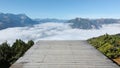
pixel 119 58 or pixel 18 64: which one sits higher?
pixel 18 64

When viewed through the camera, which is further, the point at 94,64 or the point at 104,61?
the point at 104,61

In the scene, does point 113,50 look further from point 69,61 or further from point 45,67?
point 45,67

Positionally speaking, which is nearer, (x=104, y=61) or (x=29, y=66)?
(x=29, y=66)

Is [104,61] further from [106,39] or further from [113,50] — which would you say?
[106,39]

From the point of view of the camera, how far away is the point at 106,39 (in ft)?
151

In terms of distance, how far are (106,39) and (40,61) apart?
25.4m

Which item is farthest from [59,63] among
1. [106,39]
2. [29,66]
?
[106,39]

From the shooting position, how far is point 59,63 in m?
21.0

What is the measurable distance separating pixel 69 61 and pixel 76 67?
8.29 feet

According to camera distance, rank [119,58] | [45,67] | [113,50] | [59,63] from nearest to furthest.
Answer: [45,67]
[59,63]
[119,58]
[113,50]

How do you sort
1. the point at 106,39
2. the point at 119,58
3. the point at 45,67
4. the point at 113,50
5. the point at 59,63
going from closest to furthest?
1. the point at 45,67
2. the point at 59,63
3. the point at 119,58
4. the point at 113,50
5. the point at 106,39

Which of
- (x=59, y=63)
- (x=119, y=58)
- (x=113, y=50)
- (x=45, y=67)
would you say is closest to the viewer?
(x=45, y=67)

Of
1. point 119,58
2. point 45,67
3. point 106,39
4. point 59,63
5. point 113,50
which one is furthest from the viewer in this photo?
point 106,39

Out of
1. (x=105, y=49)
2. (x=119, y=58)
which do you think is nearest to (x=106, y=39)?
(x=105, y=49)
